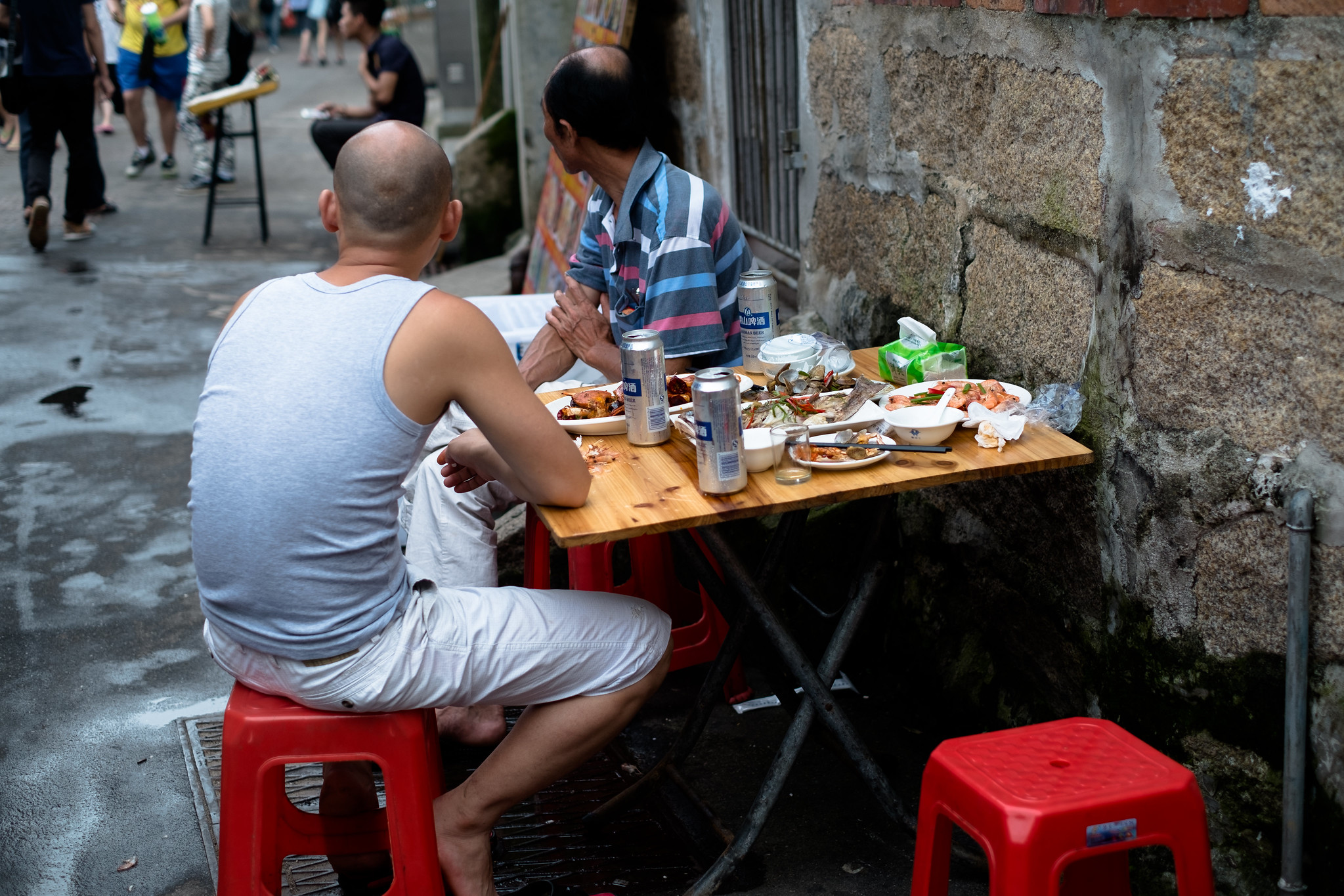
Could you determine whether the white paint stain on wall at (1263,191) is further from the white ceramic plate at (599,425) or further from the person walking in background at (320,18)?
the person walking in background at (320,18)

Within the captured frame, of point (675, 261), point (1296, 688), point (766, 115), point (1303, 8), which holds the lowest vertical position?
point (1296, 688)

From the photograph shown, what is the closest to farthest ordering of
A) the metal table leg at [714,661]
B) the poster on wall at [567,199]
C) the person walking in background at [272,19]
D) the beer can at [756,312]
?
the metal table leg at [714,661], the beer can at [756,312], the poster on wall at [567,199], the person walking in background at [272,19]

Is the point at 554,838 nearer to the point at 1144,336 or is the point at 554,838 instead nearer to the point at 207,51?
the point at 1144,336

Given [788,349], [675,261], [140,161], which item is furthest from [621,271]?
[140,161]

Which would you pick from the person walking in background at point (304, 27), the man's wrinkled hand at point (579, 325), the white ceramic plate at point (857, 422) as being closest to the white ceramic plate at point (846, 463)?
the white ceramic plate at point (857, 422)

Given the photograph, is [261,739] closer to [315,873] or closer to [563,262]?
[315,873]

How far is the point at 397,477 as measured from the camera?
7.16ft

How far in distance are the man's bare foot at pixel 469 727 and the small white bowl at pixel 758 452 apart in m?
1.25

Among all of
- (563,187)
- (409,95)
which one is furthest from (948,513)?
(409,95)

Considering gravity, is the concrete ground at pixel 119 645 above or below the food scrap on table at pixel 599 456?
below

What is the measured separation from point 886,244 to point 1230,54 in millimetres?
1339

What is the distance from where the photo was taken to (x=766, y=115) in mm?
4613

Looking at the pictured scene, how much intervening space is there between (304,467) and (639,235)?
129 cm

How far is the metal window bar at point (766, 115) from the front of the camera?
4258 millimetres
